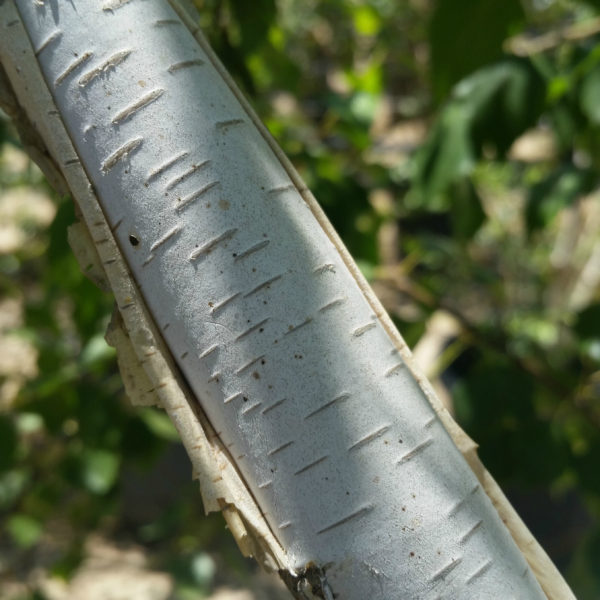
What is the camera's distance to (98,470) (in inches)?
47.5

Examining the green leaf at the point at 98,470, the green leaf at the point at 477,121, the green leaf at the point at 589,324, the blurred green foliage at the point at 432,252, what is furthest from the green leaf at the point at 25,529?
the green leaf at the point at 589,324

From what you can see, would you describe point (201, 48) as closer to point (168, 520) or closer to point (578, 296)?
point (168, 520)

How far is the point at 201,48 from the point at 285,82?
35.8 inches

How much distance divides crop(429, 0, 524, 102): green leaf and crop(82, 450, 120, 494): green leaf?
32.0 inches

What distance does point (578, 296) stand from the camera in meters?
2.75

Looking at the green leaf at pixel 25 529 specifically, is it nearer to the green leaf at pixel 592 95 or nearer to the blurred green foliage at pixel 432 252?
the blurred green foliage at pixel 432 252

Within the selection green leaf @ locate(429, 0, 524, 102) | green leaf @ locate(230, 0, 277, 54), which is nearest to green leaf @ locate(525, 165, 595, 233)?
green leaf @ locate(429, 0, 524, 102)

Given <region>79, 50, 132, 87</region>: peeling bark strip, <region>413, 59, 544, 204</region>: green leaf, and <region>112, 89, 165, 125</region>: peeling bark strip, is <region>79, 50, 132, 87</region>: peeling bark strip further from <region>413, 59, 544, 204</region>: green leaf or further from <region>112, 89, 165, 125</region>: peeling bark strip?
<region>413, 59, 544, 204</region>: green leaf

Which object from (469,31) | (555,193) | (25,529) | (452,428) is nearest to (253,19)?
(469,31)

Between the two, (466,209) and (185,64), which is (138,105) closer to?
(185,64)

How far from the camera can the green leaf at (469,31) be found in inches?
29.7

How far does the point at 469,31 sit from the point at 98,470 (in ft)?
2.93

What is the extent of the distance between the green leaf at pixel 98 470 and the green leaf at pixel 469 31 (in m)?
0.81

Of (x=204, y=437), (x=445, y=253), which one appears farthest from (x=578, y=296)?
(x=204, y=437)
